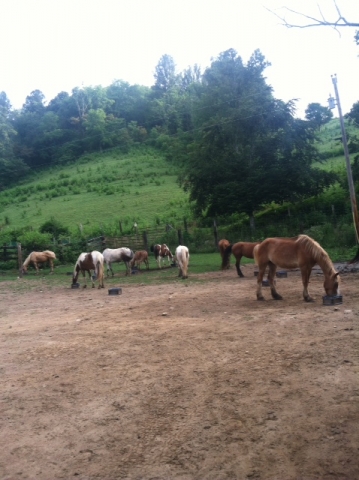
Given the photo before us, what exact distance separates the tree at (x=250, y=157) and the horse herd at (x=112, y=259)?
8349 millimetres

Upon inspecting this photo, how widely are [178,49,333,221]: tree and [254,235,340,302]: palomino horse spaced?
1793cm

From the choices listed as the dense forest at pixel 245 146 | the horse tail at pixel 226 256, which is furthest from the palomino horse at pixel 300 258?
the dense forest at pixel 245 146

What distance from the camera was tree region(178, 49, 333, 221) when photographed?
2756 cm

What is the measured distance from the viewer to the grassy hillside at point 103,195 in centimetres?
3606

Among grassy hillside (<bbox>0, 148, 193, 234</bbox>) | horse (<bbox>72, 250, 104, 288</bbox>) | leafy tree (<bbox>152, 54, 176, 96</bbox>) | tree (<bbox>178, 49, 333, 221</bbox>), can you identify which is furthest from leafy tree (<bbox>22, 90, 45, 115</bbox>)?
horse (<bbox>72, 250, 104, 288</bbox>)

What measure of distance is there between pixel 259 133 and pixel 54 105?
5881 centimetres

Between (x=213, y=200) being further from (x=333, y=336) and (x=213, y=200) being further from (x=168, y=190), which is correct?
(x=333, y=336)

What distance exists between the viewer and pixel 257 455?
3.52 metres

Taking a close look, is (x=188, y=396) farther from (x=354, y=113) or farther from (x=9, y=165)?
(x=9, y=165)

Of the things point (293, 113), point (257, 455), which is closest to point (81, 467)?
point (257, 455)

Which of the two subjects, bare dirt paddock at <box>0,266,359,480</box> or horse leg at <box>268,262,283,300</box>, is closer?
bare dirt paddock at <box>0,266,359,480</box>

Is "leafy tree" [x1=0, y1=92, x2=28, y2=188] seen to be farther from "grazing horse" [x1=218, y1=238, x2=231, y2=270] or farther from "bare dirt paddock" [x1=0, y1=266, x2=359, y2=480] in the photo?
"bare dirt paddock" [x1=0, y1=266, x2=359, y2=480]

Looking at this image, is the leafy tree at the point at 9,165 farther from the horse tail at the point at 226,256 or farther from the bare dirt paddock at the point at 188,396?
the bare dirt paddock at the point at 188,396

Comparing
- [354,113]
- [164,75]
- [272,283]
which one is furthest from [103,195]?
[164,75]
